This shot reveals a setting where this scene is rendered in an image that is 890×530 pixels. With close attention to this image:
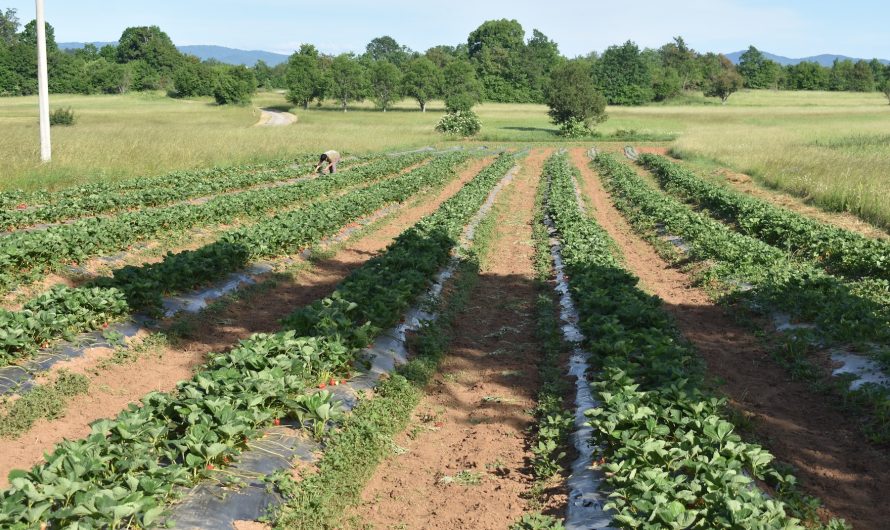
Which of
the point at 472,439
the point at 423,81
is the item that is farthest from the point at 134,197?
the point at 423,81

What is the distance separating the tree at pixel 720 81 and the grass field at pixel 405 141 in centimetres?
1711

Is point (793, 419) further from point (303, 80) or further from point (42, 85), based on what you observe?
point (303, 80)

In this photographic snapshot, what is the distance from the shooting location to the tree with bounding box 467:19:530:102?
120 meters

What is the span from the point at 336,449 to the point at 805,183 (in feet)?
72.2

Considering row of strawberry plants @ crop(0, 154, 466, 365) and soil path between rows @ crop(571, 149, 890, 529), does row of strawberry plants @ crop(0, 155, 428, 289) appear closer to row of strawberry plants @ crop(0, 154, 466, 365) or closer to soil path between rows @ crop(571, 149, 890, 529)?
row of strawberry plants @ crop(0, 154, 466, 365)

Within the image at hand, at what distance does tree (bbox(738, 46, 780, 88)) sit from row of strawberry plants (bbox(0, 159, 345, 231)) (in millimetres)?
125754

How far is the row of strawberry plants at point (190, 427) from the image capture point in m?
4.27

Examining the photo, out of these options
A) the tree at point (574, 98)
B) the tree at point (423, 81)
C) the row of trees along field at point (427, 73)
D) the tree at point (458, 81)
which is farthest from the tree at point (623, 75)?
the tree at point (574, 98)

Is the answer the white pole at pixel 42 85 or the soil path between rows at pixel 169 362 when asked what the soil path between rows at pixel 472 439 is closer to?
the soil path between rows at pixel 169 362

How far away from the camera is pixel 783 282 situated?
11.5 metres

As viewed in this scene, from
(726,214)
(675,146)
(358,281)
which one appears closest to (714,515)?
(358,281)

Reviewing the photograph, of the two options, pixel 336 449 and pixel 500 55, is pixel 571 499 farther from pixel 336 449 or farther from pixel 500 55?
pixel 500 55

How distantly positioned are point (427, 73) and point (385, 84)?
5.63m

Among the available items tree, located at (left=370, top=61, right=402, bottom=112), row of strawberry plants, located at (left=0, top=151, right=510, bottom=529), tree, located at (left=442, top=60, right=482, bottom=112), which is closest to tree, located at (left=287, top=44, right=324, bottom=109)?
tree, located at (left=370, top=61, right=402, bottom=112)
